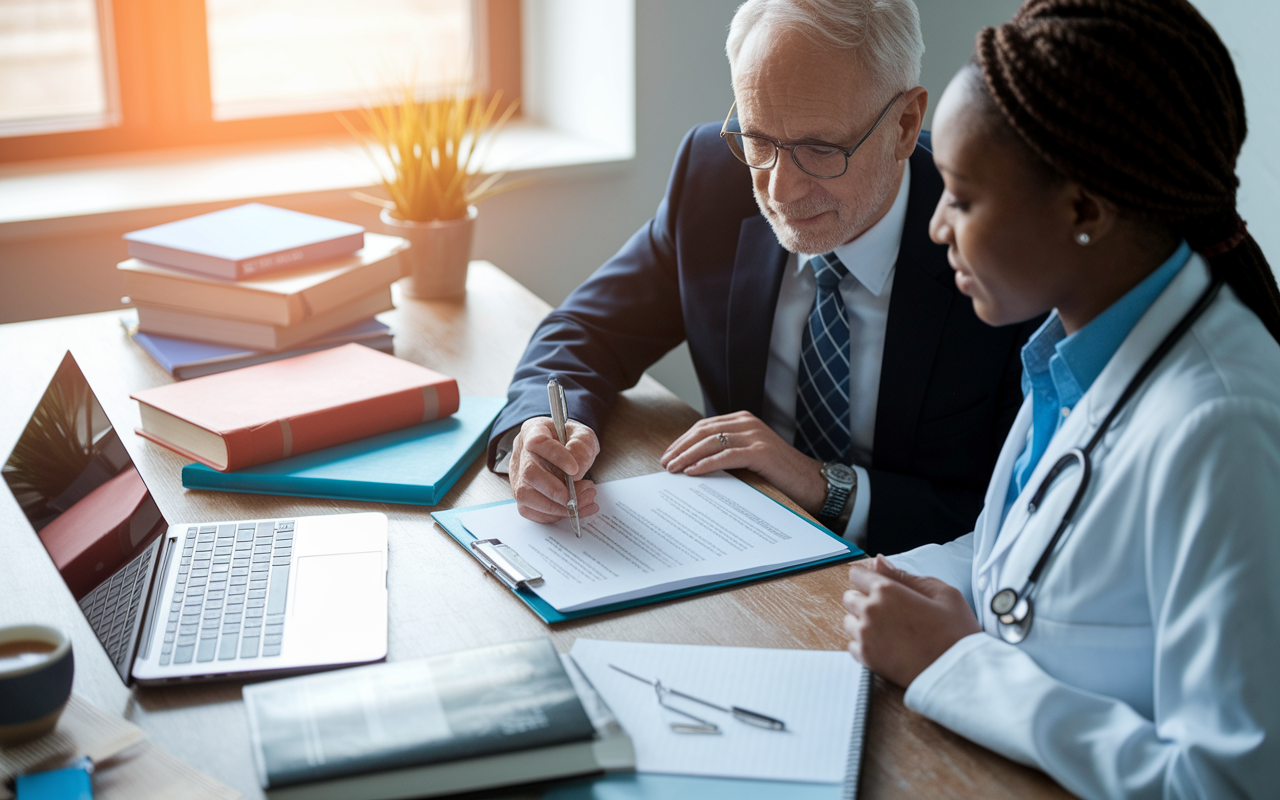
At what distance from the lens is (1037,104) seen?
2.87 ft

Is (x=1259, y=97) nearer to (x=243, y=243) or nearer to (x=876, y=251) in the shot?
(x=876, y=251)

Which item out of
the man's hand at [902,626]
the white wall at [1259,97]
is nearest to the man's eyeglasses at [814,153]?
the man's hand at [902,626]

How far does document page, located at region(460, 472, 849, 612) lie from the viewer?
1140mm

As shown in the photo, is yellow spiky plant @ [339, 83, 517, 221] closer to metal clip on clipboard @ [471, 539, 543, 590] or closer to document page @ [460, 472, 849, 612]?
document page @ [460, 472, 849, 612]

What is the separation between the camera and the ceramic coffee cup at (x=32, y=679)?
81 centimetres

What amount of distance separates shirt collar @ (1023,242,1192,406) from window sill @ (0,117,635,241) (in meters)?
1.96

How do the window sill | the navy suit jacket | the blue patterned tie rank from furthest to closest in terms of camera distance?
the window sill, the blue patterned tie, the navy suit jacket

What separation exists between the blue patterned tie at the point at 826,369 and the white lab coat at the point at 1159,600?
2.10 ft

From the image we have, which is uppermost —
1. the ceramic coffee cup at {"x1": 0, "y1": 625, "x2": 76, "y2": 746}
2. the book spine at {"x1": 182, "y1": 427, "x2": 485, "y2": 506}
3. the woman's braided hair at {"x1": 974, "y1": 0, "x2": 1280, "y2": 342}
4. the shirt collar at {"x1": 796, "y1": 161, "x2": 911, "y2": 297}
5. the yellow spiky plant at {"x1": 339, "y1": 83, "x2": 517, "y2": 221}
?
the woman's braided hair at {"x1": 974, "y1": 0, "x2": 1280, "y2": 342}

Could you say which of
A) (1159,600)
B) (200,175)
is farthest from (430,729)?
(200,175)

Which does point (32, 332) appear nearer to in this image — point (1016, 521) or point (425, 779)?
point (425, 779)

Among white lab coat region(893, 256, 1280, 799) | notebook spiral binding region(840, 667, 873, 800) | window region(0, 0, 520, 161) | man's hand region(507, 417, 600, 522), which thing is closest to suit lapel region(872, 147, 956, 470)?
man's hand region(507, 417, 600, 522)

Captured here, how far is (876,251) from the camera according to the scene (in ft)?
5.33

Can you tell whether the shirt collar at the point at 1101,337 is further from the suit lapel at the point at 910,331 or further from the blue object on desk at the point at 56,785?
the blue object on desk at the point at 56,785
